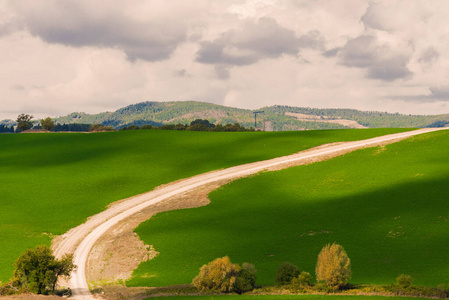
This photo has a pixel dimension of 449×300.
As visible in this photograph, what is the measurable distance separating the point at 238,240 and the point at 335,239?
15039mm

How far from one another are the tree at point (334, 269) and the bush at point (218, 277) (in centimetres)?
987

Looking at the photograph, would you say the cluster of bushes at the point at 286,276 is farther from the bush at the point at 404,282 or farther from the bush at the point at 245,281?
the bush at the point at 404,282

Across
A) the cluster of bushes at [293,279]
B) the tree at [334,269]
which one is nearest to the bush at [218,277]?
the cluster of bushes at [293,279]

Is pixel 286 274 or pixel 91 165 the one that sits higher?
pixel 91 165

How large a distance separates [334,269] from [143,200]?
5125 cm

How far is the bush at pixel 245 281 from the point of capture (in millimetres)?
52812

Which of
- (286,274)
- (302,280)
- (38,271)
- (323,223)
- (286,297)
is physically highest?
(323,223)

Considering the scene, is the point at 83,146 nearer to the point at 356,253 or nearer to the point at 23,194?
the point at 23,194

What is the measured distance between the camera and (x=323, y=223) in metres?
74.9

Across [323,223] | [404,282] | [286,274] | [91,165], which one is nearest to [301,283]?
[286,274]

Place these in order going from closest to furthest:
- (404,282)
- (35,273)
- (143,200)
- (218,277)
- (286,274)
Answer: (404,282)
(218,277)
(286,274)
(35,273)
(143,200)

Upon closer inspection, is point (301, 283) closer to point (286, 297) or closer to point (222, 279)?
point (286, 297)

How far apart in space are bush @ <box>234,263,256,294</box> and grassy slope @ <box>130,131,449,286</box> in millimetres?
4359

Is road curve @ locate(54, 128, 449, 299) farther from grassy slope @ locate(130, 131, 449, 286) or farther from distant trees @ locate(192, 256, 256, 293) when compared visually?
distant trees @ locate(192, 256, 256, 293)
